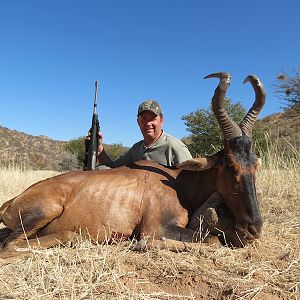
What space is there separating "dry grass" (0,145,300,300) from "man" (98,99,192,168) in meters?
2.34

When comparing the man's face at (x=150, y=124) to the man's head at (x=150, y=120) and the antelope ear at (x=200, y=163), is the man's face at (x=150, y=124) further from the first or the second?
the antelope ear at (x=200, y=163)

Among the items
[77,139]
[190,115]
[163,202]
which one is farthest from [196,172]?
[77,139]

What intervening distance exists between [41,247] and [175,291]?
1.73m

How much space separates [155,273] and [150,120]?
3688 mm

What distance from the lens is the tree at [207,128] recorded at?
1890 cm

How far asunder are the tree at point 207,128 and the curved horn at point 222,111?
1387 cm

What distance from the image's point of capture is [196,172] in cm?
494

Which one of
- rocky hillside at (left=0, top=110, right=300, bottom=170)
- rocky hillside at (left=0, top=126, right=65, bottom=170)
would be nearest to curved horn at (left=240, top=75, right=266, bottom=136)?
rocky hillside at (left=0, top=110, right=300, bottom=170)

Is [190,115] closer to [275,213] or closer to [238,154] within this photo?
[275,213]

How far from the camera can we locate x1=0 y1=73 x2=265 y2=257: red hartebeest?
4.16m

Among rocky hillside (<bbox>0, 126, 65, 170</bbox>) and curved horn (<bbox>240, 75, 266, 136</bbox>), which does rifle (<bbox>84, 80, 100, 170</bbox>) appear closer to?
curved horn (<bbox>240, 75, 266, 136</bbox>)

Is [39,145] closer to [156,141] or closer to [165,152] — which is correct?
[156,141]

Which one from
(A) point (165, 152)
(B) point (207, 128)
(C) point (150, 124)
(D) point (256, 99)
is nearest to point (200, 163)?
(D) point (256, 99)

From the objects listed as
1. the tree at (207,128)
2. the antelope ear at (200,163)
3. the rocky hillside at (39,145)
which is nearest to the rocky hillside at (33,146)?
the rocky hillside at (39,145)
